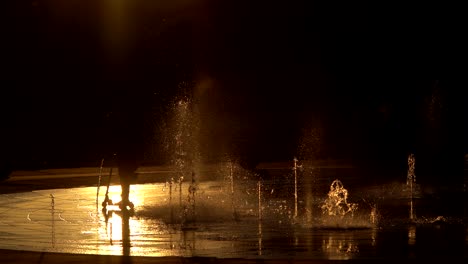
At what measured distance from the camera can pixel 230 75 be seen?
114 ft

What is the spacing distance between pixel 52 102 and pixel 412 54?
466 inches

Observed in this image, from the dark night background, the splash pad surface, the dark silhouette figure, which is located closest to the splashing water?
the splash pad surface

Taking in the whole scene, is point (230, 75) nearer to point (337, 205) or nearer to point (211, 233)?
point (337, 205)

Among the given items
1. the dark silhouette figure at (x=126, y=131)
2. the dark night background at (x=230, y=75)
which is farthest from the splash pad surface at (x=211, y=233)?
the dark night background at (x=230, y=75)

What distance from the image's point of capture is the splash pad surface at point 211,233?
12.7 meters

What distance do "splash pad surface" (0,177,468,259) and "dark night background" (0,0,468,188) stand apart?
9.99 metres

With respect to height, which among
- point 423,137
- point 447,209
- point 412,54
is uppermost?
point 412,54

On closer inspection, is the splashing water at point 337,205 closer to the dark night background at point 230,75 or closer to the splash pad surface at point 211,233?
the splash pad surface at point 211,233

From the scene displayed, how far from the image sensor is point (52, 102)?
3297 centimetres

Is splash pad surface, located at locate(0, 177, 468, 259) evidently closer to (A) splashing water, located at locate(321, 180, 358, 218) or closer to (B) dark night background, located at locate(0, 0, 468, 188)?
(A) splashing water, located at locate(321, 180, 358, 218)

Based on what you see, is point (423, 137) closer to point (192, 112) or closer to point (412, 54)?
point (412, 54)

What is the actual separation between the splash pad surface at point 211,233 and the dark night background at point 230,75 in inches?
393

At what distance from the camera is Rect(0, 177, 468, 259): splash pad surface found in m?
12.7

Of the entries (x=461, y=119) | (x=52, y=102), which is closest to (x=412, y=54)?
(x=461, y=119)
